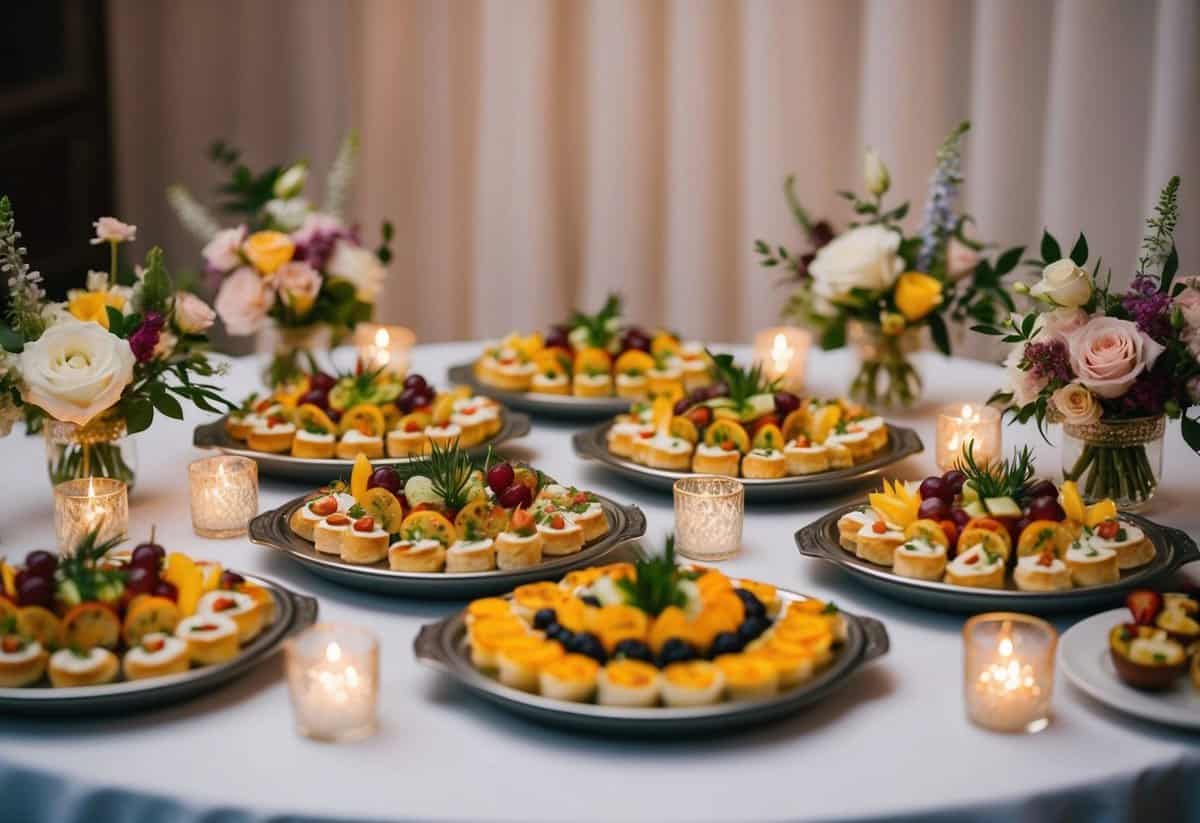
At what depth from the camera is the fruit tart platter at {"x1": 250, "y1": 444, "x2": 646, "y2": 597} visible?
172 centimetres

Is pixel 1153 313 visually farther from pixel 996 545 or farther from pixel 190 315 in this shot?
pixel 190 315

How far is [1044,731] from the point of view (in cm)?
142

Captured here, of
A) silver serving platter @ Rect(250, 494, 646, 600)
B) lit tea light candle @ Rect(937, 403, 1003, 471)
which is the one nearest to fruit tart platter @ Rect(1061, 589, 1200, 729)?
silver serving platter @ Rect(250, 494, 646, 600)

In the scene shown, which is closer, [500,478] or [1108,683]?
[1108,683]

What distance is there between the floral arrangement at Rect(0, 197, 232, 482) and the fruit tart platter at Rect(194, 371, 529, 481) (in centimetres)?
15

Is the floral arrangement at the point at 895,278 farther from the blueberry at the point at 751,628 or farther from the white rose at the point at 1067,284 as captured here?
the blueberry at the point at 751,628

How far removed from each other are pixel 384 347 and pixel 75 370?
0.87 metres

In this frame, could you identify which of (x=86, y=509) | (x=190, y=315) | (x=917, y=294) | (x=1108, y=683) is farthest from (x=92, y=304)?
(x=1108, y=683)

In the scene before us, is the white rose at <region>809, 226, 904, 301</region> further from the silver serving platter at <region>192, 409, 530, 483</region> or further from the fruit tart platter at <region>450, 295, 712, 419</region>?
the silver serving platter at <region>192, 409, 530, 483</region>

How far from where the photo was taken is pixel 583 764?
53.2 inches

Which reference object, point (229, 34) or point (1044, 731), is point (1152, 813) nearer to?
point (1044, 731)

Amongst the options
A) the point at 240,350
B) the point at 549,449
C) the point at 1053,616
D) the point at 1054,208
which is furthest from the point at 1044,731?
the point at 240,350

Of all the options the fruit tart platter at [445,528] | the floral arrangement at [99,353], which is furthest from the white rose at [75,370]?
the fruit tart platter at [445,528]

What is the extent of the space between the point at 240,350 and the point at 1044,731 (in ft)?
14.6
